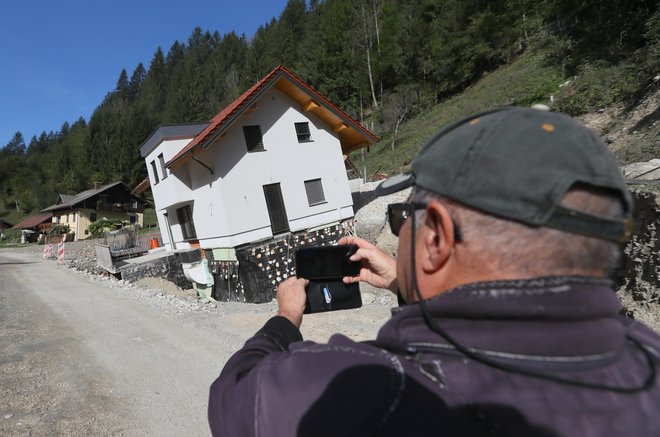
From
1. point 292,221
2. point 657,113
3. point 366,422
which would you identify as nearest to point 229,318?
point 292,221

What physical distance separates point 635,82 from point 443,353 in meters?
14.0

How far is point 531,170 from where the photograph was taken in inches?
33.2

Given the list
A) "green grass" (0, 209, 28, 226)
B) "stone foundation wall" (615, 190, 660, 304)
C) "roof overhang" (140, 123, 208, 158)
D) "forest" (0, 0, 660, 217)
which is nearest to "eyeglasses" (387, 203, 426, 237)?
"stone foundation wall" (615, 190, 660, 304)

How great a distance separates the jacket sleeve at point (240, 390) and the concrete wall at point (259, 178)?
43.5ft

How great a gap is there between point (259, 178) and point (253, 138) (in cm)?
179

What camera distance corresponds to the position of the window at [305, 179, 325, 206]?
16344mm

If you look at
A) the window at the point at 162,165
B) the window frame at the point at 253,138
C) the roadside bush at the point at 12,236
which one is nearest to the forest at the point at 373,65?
the window frame at the point at 253,138

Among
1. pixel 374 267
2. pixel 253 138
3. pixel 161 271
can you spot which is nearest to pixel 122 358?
pixel 374 267

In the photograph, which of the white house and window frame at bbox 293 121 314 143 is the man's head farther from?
window frame at bbox 293 121 314 143

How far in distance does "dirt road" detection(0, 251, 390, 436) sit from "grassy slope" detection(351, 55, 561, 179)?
577 inches

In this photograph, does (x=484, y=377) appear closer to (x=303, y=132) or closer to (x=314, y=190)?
(x=314, y=190)

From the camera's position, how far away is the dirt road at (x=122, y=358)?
432 cm

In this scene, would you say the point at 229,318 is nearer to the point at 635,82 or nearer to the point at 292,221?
the point at 292,221

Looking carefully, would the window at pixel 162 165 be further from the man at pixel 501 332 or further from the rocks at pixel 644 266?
the man at pixel 501 332
